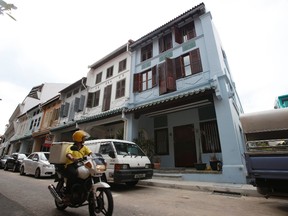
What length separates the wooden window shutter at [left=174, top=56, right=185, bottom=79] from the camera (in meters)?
10.5

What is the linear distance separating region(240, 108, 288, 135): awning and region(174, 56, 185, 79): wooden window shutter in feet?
19.1

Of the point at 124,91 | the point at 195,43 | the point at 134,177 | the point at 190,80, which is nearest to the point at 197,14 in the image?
the point at 195,43

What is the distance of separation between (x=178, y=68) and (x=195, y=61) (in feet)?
3.63

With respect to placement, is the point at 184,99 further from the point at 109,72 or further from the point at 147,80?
the point at 109,72

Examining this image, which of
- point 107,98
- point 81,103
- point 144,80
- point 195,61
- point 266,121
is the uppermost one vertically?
point 144,80

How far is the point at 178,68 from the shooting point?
10781 mm

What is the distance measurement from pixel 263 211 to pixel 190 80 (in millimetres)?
7168

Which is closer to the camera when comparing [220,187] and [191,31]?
[220,187]

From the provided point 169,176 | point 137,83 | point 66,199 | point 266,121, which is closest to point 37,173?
point 169,176

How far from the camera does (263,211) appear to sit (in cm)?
402

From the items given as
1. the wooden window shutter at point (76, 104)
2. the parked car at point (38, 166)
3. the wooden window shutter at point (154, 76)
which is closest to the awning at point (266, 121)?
the wooden window shutter at point (154, 76)

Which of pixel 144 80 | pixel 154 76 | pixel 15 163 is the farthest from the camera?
pixel 15 163

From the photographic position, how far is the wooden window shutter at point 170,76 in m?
10.4

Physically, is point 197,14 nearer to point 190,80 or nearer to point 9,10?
point 190,80
